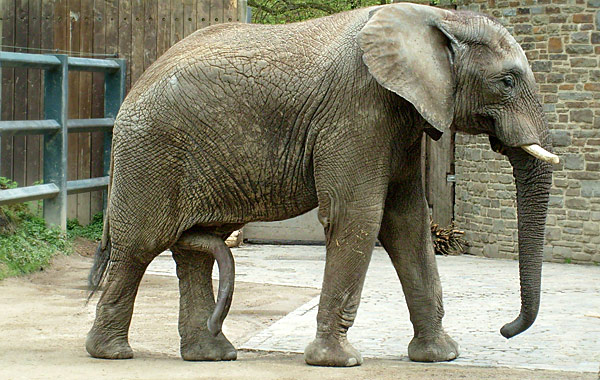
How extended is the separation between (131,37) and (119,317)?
7.67 meters

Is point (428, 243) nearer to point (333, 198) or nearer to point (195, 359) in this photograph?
point (333, 198)

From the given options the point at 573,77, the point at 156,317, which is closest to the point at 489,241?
the point at 573,77

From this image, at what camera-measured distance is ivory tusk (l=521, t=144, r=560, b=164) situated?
6.84m

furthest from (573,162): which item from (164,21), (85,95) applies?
(85,95)

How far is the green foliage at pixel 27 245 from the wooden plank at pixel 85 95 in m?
1.58

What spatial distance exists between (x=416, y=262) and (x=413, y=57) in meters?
1.53

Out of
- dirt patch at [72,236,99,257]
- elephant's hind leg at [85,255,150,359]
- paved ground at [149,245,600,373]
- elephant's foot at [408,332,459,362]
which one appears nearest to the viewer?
elephant's hind leg at [85,255,150,359]

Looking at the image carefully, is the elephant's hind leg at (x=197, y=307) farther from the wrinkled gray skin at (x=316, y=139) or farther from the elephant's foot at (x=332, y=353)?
the elephant's foot at (x=332, y=353)

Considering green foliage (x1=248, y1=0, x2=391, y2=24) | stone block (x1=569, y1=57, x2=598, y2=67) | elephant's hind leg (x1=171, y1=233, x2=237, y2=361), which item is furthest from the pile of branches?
green foliage (x1=248, y1=0, x2=391, y2=24)

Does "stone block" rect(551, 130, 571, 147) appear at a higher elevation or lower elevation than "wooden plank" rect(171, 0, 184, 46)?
lower

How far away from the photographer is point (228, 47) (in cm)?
742

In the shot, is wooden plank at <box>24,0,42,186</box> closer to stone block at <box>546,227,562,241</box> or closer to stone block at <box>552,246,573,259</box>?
stone block at <box>546,227,562,241</box>

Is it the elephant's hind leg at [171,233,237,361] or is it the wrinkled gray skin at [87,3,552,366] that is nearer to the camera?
the wrinkled gray skin at [87,3,552,366]

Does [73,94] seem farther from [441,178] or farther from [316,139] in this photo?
[316,139]
